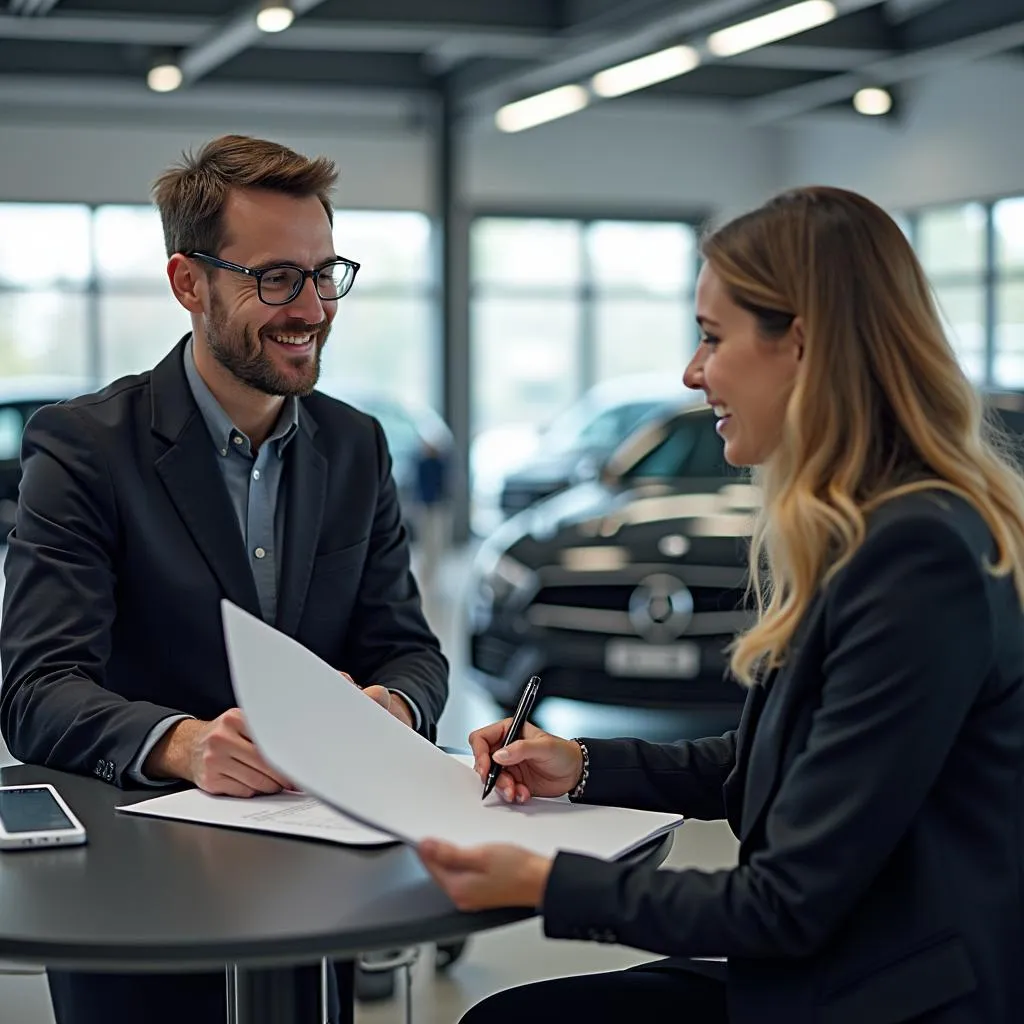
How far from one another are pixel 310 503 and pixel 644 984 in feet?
2.99

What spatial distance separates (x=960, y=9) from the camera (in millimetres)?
10781

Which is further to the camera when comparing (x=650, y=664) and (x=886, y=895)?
(x=650, y=664)

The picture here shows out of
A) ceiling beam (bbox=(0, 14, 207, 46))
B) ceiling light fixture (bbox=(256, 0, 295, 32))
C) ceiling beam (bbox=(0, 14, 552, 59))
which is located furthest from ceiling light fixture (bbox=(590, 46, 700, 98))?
ceiling beam (bbox=(0, 14, 207, 46))

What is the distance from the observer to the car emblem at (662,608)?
509 centimetres

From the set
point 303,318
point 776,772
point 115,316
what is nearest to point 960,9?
point 115,316

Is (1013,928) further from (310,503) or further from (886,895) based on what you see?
(310,503)

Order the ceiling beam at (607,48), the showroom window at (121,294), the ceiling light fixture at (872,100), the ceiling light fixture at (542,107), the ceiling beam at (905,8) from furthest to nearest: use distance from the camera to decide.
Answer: the showroom window at (121,294)
the ceiling light fixture at (872,100)
the ceiling light fixture at (542,107)
the ceiling beam at (905,8)
the ceiling beam at (607,48)

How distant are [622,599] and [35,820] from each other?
3.54 metres

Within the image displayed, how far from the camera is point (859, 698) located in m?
1.43

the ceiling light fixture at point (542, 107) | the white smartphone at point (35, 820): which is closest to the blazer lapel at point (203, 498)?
the white smartphone at point (35, 820)

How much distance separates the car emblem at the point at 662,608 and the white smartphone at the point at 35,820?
335cm

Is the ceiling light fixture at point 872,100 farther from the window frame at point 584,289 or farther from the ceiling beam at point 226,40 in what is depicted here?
the ceiling beam at point 226,40

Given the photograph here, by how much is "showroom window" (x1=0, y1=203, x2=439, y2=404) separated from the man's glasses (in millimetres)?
11407

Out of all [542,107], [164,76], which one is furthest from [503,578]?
[542,107]
